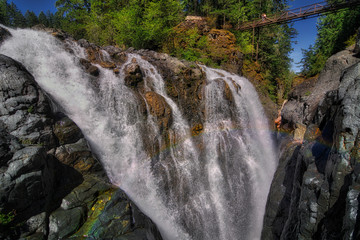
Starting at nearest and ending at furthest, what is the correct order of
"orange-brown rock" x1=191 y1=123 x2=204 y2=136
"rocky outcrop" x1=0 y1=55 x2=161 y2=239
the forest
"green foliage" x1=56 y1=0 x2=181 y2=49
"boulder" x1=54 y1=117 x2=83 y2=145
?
"rocky outcrop" x1=0 y1=55 x2=161 y2=239 → "boulder" x1=54 y1=117 x2=83 y2=145 → "orange-brown rock" x1=191 y1=123 x2=204 y2=136 → the forest → "green foliage" x1=56 y1=0 x2=181 y2=49

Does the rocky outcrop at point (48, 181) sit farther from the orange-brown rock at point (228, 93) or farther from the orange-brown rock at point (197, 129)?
the orange-brown rock at point (228, 93)

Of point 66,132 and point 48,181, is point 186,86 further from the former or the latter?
point 48,181

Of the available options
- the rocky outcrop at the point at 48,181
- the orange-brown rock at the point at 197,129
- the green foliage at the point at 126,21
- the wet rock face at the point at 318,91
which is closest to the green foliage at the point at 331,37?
the wet rock face at the point at 318,91

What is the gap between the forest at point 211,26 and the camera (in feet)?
48.2

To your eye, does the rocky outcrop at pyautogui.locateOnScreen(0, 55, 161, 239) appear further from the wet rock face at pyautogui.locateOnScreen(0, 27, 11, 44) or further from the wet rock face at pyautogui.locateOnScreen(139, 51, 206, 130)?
the wet rock face at pyautogui.locateOnScreen(139, 51, 206, 130)

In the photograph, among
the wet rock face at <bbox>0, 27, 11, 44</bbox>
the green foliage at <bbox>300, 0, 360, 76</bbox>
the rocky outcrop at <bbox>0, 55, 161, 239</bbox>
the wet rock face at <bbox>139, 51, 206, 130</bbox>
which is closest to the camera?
the rocky outcrop at <bbox>0, 55, 161, 239</bbox>

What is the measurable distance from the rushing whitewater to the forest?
6.95 m

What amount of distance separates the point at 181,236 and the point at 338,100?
7677 mm

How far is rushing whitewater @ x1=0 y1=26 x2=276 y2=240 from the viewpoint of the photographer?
845 centimetres

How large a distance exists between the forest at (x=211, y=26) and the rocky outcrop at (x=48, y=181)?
1189 centimetres

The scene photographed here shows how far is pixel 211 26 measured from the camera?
22594mm

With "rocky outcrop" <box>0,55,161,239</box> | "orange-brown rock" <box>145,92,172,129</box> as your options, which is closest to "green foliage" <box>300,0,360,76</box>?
"orange-brown rock" <box>145,92,172,129</box>

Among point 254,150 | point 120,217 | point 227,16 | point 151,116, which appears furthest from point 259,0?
point 120,217

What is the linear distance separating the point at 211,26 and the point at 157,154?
752 inches
